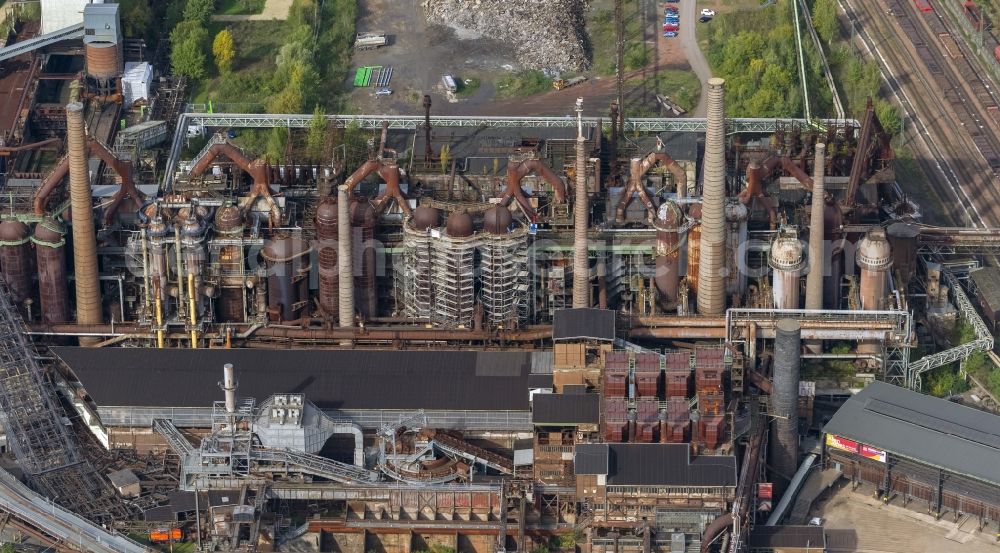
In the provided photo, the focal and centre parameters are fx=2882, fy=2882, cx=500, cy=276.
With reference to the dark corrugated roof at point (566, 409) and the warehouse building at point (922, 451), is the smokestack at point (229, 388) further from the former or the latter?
Answer: the warehouse building at point (922, 451)

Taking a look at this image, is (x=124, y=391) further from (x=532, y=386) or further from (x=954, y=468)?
(x=954, y=468)

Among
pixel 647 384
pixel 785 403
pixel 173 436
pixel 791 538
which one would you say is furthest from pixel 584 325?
pixel 173 436

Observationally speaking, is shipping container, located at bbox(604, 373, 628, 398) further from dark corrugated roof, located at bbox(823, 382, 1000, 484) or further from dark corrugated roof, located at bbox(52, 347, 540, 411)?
dark corrugated roof, located at bbox(823, 382, 1000, 484)

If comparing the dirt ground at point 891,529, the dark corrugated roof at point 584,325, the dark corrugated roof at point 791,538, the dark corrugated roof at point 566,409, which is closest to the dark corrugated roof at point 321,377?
the dark corrugated roof at point 584,325

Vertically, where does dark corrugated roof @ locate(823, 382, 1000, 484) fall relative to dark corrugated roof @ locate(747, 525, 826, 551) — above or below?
above

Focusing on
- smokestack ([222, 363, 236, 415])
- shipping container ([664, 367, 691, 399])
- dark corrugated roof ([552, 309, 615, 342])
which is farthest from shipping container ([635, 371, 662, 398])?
smokestack ([222, 363, 236, 415])
